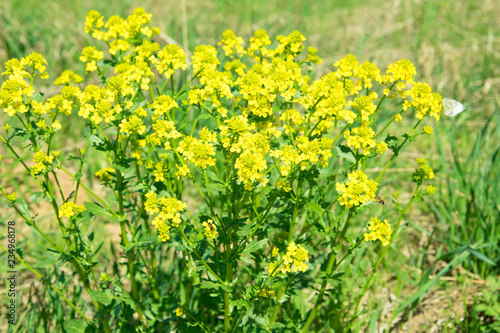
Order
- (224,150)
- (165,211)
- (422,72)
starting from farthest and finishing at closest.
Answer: (422,72) < (224,150) < (165,211)

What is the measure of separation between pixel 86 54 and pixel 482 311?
11.5 feet

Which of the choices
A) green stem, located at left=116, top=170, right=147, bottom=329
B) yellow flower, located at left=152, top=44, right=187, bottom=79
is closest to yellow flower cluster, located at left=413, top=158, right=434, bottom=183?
yellow flower, located at left=152, top=44, right=187, bottom=79

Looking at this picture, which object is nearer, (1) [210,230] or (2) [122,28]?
(1) [210,230]

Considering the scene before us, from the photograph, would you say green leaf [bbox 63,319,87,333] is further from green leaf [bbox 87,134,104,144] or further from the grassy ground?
the grassy ground

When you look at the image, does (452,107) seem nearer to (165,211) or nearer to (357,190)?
(357,190)

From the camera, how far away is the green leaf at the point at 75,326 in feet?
8.70

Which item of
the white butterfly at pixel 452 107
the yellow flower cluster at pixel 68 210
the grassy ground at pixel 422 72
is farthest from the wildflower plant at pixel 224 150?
the grassy ground at pixel 422 72

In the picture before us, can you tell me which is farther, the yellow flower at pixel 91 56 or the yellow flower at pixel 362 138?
the yellow flower at pixel 91 56

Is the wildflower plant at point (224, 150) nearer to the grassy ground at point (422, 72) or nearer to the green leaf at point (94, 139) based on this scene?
the green leaf at point (94, 139)

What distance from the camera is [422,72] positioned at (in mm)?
6629

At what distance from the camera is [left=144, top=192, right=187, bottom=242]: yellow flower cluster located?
2.07m

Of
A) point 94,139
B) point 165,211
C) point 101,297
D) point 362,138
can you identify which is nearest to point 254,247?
point 165,211

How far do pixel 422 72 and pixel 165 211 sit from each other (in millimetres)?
5761

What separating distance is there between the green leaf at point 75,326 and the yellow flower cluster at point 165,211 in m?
1.03
